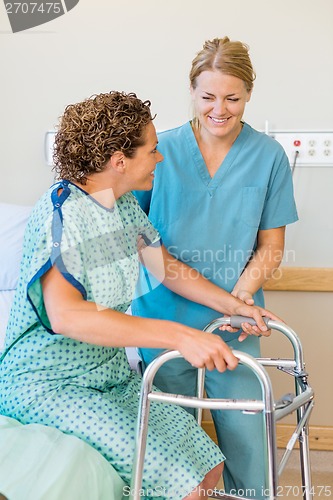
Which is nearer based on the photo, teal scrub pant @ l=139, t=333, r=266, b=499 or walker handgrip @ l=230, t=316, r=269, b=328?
walker handgrip @ l=230, t=316, r=269, b=328

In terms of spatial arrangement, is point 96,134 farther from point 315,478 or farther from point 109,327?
point 315,478

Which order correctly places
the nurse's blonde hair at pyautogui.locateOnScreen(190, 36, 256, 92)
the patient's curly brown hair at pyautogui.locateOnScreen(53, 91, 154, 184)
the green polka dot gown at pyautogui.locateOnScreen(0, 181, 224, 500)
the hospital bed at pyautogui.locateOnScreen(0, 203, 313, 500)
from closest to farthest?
the hospital bed at pyautogui.locateOnScreen(0, 203, 313, 500)
the green polka dot gown at pyautogui.locateOnScreen(0, 181, 224, 500)
the patient's curly brown hair at pyautogui.locateOnScreen(53, 91, 154, 184)
the nurse's blonde hair at pyautogui.locateOnScreen(190, 36, 256, 92)

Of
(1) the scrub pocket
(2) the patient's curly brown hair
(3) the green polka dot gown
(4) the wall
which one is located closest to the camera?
(3) the green polka dot gown

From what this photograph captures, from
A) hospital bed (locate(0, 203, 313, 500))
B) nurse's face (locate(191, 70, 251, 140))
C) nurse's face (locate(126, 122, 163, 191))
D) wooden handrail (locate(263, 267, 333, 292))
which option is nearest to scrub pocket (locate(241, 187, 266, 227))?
nurse's face (locate(191, 70, 251, 140))

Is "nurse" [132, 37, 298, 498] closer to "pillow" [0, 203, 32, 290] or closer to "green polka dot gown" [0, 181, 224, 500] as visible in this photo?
"green polka dot gown" [0, 181, 224, 500]

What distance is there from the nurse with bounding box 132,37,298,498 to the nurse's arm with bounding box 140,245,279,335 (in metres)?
0.06

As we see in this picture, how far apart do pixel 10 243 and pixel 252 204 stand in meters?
0.91

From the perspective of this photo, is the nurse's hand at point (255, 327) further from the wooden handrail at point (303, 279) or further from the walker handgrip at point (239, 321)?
the wooden handrail at point (303, 279)

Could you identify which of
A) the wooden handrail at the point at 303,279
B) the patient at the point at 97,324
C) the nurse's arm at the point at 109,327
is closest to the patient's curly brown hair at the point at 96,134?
the patient at the point at 97,324

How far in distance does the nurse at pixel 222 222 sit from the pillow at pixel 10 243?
591 mm

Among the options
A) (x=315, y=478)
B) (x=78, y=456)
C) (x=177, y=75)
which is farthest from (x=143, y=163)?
(x=315, y=478)

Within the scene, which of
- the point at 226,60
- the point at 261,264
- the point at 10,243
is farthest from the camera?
the point at 10,243

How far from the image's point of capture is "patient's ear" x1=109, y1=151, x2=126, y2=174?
1573mm

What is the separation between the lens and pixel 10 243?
2.46 metres
